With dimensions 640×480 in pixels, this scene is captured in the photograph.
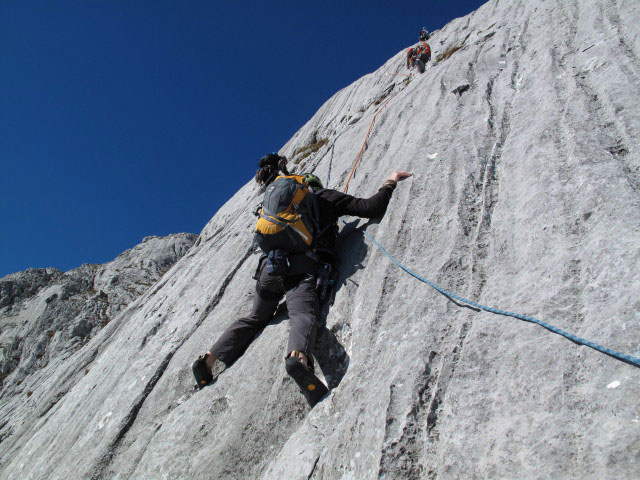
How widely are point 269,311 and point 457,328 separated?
3482 millimetres

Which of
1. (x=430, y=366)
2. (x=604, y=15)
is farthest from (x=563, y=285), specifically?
(x=604, y=15)

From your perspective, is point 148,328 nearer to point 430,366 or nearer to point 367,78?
point 430,366

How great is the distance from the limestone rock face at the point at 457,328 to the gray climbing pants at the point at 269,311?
0.85 feet

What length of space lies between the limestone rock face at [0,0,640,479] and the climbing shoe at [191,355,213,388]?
26 centimetres

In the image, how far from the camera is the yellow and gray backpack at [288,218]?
6398mm

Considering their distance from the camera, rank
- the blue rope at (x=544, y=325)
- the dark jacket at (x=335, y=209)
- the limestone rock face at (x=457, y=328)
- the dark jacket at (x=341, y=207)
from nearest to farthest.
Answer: the blue rope at (x=544, y=325) < the limestone rock face at (x=457, y=328) < the dark jacket at (x=335, y=209) < the dark jacket at (x=341, y=207)

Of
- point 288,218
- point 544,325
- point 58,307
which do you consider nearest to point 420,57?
point 288,218

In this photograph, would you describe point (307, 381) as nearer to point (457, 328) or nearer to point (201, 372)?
point (457, 328)

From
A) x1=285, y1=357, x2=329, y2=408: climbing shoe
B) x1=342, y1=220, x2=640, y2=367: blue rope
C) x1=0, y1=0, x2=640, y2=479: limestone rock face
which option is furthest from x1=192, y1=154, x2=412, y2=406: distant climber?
x1=342, y1=220, x2=640, y2=367: blue rope

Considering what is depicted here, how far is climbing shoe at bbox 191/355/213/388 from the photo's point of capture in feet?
21.0

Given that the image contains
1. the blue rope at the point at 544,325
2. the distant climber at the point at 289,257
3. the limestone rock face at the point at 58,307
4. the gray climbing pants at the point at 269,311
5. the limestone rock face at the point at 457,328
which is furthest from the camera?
the limestone rock face at the point at 58,307

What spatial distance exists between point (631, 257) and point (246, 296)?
6.71m

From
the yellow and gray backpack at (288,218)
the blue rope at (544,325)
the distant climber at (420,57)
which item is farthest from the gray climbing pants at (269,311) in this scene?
the distant climber at (420,57)

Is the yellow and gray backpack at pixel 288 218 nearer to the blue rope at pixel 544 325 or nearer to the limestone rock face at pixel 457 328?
the limestone rock face at pixel 457 328
